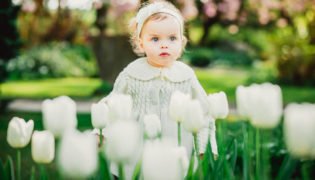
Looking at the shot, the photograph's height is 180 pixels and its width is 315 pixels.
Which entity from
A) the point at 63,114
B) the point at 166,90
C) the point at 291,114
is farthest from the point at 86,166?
the point at 166,90

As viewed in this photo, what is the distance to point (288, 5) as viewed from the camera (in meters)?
10.7

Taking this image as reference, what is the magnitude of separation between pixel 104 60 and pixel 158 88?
6.28m

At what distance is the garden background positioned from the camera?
5.38 m

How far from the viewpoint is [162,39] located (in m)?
2.44

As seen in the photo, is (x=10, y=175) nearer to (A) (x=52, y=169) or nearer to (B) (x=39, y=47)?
(A) (x=52, y=169)

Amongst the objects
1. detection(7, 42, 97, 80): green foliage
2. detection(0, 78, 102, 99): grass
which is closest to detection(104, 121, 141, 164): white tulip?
detection(0, 78, 102, 99): grass

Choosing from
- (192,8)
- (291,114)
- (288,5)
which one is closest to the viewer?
(291,114)

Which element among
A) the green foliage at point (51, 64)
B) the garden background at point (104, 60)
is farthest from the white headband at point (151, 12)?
the green foliage at point (51, 64)

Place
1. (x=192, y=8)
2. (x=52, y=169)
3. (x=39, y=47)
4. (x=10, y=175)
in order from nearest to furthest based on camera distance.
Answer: (x=10, y=175) < (x=52, y=169) < (x=192, y=8) < (x=39, y=47)

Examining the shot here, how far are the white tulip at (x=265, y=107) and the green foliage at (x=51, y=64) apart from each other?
13128mm

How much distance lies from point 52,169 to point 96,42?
5434 mm

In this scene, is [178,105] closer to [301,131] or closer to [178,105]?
[178,105]

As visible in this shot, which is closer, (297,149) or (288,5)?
(297,149)

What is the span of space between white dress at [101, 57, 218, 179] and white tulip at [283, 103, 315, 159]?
3.82 feet
